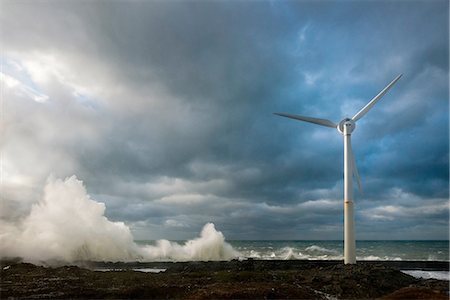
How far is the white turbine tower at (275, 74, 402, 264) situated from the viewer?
44.3 m

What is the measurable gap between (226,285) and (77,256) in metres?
51.8

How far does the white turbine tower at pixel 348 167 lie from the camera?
44281 millimetres

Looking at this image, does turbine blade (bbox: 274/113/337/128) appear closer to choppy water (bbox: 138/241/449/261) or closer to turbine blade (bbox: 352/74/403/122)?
turbine blade (bbox: 352/74/403/122)

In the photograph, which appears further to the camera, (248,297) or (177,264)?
(177,264)

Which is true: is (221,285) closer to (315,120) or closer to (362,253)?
(315,120)

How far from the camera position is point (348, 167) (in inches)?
1804

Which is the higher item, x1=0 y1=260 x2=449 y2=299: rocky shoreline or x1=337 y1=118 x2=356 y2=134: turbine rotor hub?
x1=337 y1=118 x2=356 y2=134: turbine rotor hub

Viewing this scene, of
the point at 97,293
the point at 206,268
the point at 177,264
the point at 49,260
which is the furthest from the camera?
the point at 49,260

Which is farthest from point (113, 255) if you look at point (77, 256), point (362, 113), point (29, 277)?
point (362, 113)

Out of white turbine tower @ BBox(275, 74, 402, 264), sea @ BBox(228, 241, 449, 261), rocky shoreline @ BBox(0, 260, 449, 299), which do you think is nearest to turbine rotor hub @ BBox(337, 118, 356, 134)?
white turbine tower @ BBox(275, 74, 402, 264)

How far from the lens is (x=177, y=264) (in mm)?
60188

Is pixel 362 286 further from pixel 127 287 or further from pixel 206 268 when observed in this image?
pixel 206 268

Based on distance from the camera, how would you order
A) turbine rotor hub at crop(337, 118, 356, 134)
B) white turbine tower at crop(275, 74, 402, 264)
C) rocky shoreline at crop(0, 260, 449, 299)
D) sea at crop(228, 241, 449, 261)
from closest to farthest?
rocky shoreline at crop(0, 260, 449, 299)
white turbine tower at crop(275, 74, 402, 264)
turbine rotor hub at crop(337, 118, 356, 134)
sea at crop(228, 241, 449, 261)

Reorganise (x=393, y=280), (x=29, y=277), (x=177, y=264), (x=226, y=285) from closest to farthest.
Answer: (x=226, y=285) < (x=393, y=280) < (x=29, y=277) < (x=177, y=264)
